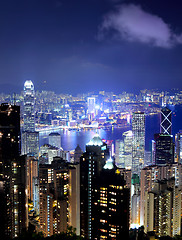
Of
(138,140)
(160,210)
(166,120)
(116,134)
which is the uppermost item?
(166,120)

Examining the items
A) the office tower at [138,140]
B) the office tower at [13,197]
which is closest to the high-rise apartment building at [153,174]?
the office tower at [138,140]

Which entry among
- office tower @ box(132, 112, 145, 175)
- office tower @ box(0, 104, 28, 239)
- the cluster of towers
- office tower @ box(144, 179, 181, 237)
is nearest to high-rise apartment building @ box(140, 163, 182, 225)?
the cluster of towers

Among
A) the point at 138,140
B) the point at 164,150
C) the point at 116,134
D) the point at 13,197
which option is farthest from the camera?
the point at 116,134

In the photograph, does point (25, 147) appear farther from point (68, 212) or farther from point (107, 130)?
point (68, 212)

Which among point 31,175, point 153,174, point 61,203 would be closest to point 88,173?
point 61,203

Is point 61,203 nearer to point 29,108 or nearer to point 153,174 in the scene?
point 153,174

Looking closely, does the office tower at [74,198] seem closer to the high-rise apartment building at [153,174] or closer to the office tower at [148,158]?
the high-rise apartment building at [153,174]
